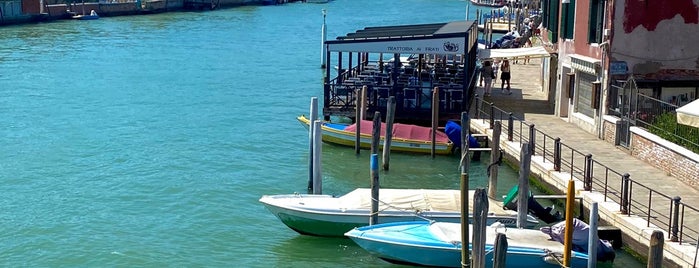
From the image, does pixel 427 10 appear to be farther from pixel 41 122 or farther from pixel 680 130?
pixel 680 130

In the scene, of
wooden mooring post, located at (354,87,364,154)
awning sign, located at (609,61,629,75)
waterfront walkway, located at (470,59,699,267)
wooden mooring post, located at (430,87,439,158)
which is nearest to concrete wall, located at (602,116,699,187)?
waterfront walkway, located at (470,59,699,267)

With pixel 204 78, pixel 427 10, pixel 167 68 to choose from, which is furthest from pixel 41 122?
pixel 427 10

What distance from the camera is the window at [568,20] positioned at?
30266 mm

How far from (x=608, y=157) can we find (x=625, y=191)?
19.5 feet

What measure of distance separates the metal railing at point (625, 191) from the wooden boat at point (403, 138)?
2.06m

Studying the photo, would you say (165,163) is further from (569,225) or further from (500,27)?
(500,27)

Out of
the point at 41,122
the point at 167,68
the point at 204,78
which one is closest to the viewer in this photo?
the point at 41,122

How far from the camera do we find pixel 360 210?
20922 millimetres

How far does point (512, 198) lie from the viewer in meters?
21.0

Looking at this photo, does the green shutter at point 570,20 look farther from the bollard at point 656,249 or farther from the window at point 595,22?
the bollard at point 656,249

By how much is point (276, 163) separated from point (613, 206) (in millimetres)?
12296

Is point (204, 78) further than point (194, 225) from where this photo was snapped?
Yes

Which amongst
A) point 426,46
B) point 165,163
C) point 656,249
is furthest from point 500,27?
point 656,249

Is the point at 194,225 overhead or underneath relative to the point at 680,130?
underneath
